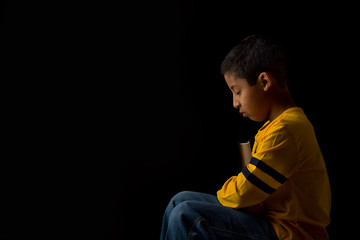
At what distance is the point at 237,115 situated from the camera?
1.58m

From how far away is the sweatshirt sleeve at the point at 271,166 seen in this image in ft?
3.05

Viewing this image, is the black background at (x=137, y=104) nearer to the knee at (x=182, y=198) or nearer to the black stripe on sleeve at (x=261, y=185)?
the knee at (x=182, y=198)

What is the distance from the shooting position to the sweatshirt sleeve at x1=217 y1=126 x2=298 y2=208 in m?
0.93

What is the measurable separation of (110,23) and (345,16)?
959 millimetres

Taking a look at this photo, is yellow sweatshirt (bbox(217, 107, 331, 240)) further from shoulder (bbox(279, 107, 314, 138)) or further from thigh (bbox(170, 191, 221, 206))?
thigh (bbox(170, 191, 221, 206))

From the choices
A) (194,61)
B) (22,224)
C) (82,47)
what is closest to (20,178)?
(22,224)

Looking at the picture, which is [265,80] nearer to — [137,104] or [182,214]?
[182,214]

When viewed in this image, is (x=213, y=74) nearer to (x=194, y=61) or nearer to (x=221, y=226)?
(x=194, y=61)

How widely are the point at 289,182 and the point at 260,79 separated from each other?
1.06 ft

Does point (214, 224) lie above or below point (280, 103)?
below

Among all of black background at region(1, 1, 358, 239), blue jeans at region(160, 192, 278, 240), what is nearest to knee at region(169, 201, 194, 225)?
blue jeans at region(160, 192, 278, 240)

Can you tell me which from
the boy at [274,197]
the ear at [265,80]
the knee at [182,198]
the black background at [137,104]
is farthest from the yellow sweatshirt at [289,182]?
the black background at [137,104]

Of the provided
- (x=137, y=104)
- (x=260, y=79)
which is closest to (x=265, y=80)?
(x=260, y=79)

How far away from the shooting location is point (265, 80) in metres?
1.05
